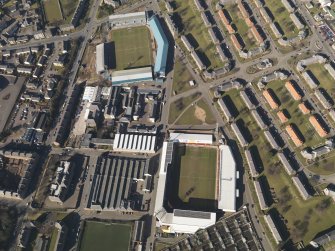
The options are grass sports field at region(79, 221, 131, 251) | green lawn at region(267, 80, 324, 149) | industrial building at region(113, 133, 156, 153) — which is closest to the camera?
grass sports field at region(79, 221, 131, 251)

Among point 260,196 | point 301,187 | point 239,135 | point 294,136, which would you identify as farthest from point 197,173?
point 294,136

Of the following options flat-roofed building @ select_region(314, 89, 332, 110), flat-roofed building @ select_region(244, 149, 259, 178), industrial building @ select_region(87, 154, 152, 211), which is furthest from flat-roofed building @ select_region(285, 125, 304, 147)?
industrial building @ select_region(87, 154, 152, 211)

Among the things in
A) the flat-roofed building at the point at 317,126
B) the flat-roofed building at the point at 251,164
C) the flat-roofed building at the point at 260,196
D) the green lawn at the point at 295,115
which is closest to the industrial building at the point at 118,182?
the flat-roofed building at the point at 251,164

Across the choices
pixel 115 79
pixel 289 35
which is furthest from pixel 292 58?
pixel 115 79

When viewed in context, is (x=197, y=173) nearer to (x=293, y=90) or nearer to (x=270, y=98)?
(x=270, y=98)

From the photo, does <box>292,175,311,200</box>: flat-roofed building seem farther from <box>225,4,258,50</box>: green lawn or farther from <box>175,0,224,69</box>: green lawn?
<box>225,4,258,50</box>: green lawn

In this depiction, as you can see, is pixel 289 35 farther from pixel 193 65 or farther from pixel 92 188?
pixel 92 188
